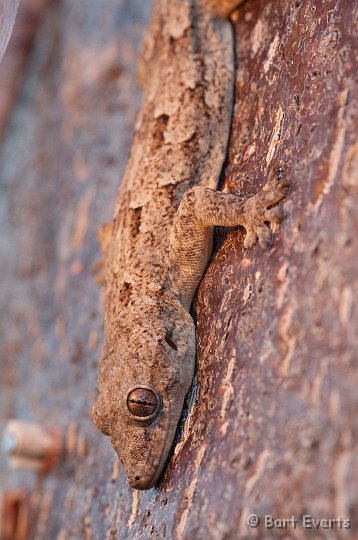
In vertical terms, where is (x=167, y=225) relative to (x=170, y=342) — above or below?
above

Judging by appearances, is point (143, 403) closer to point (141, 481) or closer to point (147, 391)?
point (147, 391)

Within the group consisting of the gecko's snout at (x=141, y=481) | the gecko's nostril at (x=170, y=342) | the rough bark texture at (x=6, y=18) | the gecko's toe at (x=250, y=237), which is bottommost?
the gecko's snout at (x=141, y=481)

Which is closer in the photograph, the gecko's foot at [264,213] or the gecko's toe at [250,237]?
the gecko's foot at [264,213]

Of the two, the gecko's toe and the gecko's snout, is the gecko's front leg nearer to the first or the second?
the gecko's toe

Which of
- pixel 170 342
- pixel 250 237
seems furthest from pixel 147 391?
pixel 250 237
